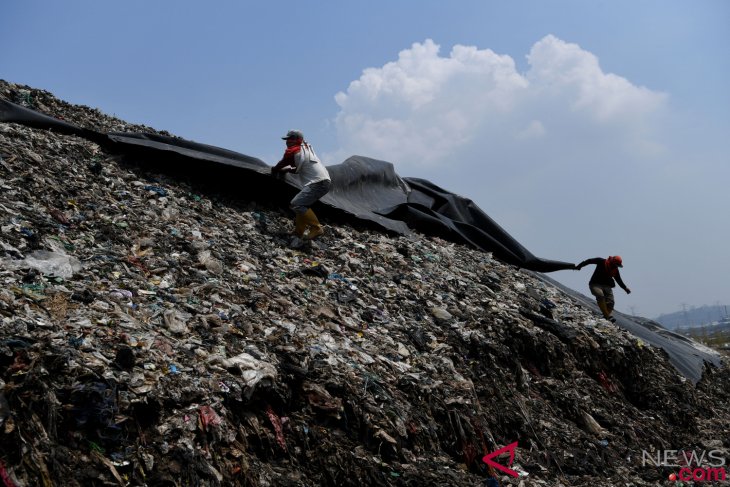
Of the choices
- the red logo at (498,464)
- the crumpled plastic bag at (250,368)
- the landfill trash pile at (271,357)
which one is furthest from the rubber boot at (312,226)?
the red logo at (498,464)

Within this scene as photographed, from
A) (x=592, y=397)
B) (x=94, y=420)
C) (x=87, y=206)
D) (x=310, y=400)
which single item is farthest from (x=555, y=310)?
(x=94, y=420)

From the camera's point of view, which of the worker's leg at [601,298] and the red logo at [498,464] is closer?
the red logo at [498,464]

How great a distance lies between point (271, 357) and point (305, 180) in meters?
3.01

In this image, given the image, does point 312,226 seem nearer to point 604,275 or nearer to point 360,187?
point 360,187

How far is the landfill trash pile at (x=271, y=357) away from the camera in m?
3.28

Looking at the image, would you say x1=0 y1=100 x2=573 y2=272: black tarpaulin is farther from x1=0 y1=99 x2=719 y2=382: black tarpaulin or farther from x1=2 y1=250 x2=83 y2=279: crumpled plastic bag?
x1=2 y1=250 x2=83 y2=279: crumpled plastic bag

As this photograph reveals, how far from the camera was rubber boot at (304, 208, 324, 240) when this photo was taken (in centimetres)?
684

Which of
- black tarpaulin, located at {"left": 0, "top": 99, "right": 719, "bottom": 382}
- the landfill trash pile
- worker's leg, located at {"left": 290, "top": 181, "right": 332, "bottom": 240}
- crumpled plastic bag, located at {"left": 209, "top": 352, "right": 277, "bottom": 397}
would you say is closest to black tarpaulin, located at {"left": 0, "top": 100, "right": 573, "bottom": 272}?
black tarpaulin, located at {"left": 0, "top": 99, "right": 719, "bottom": 382}

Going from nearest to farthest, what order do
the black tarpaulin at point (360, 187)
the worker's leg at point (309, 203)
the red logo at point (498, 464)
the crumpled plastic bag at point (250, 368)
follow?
the crumpled plastic bag at point (250, 368)
the red logo at point (498, 464)
the worker's leg at point (309, 203)
the black tarpaulin at point (360, 187)

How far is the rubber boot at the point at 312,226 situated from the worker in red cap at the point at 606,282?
426 cm

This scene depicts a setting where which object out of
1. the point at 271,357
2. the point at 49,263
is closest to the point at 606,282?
the point at 271,357

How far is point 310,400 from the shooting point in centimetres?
412

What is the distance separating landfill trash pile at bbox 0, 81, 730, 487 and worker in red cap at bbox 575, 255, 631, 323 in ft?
1.92

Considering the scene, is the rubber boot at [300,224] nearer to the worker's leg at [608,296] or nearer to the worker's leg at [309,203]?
the worker's leg at [309,203]
